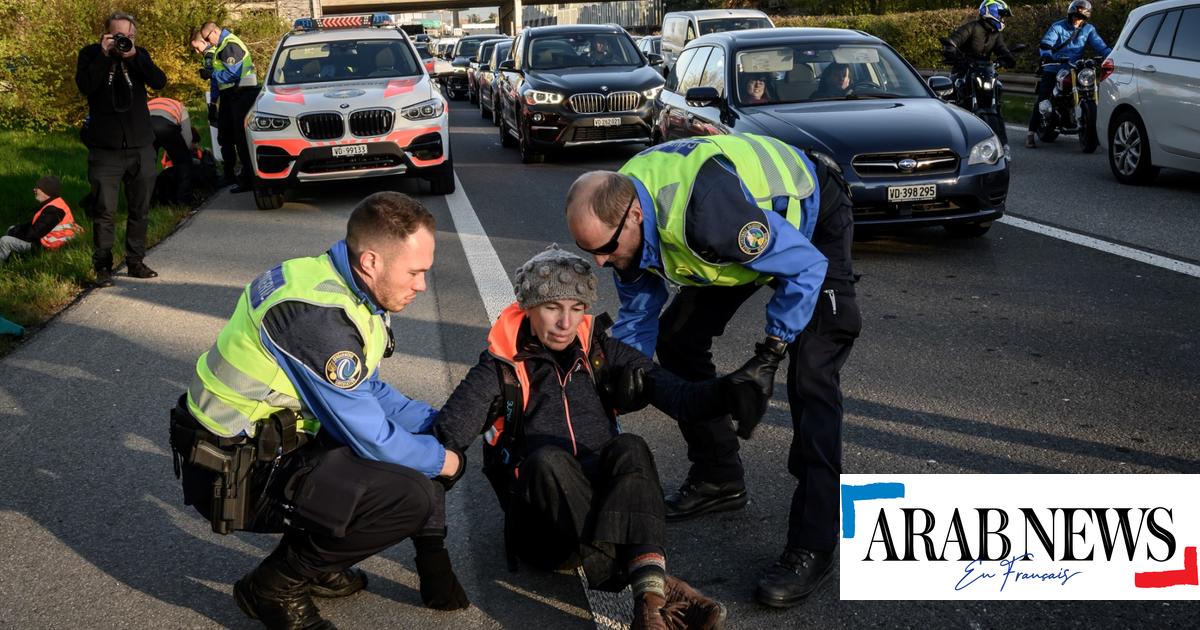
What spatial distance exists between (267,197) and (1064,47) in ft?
33.0

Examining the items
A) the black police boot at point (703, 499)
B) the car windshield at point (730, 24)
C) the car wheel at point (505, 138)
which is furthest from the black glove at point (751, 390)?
the car windshield at point (730, 24)

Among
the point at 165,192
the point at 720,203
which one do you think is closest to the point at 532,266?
the point at 720,203

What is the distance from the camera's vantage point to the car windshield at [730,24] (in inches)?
811

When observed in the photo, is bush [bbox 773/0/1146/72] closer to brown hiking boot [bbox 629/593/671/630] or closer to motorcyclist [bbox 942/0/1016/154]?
motorcyclist [bbox 942/0/1016/154]

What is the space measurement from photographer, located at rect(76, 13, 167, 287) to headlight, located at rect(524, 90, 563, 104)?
694 cm

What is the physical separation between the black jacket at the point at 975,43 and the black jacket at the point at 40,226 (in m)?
10.6

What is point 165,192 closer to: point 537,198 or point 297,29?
point 297,29

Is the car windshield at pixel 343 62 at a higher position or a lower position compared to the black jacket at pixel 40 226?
higher

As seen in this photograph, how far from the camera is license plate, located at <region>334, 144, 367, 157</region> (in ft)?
40.2

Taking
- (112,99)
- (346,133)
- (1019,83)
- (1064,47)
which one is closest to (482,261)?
(112,99)

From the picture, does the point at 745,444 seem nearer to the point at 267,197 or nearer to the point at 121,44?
the point at 121,44

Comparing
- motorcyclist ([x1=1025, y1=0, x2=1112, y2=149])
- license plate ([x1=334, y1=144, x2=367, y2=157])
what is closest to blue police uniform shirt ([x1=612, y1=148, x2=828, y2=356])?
license plate ([x1=334, y1=144, x2=367, y2=157])

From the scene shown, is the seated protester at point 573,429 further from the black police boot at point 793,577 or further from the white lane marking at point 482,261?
the white lane marking at point 482,261

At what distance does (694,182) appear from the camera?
136 inches
